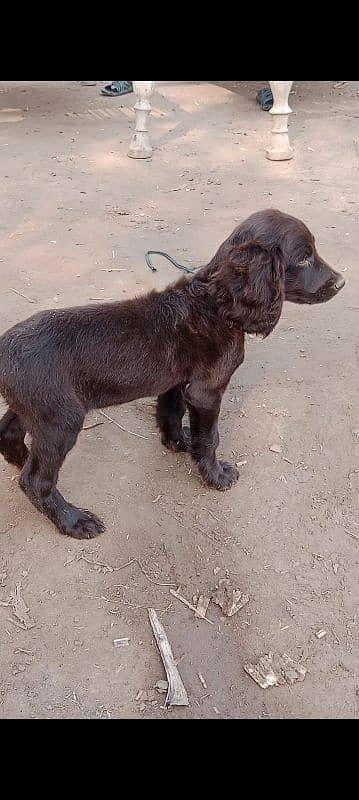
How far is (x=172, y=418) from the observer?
420 centimetres

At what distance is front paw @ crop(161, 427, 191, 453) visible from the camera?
4309mm

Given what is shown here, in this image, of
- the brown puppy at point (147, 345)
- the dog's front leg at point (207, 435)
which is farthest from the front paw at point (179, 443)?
the brown puppy at point (147, 345)

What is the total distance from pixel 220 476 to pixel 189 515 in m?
0.32

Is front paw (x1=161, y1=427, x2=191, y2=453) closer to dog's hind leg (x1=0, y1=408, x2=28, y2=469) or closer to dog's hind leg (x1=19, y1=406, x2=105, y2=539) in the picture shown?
dog's hind leg (x1=19, y1=406, x2=105, y2=539)

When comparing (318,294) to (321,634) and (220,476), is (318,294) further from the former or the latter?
(321,634)

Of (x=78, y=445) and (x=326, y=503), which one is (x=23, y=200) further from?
(x=326, y=503)

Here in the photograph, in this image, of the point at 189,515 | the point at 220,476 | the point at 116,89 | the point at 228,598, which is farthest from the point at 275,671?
the point at 116,89

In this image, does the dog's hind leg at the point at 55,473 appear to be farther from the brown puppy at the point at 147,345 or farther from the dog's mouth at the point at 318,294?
the dog's mouth at the point at 318,294

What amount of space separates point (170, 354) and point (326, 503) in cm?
133

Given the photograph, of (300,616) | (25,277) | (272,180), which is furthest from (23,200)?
(300,616)

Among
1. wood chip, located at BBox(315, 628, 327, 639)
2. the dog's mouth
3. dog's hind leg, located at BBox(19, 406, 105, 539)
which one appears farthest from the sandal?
wood chip, located at BBox(315, 628, 327, 639)

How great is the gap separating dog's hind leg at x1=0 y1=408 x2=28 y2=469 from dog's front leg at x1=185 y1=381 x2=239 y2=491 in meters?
0.97

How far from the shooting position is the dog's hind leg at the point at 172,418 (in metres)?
4.17

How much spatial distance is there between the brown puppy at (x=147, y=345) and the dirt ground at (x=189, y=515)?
36 cm
